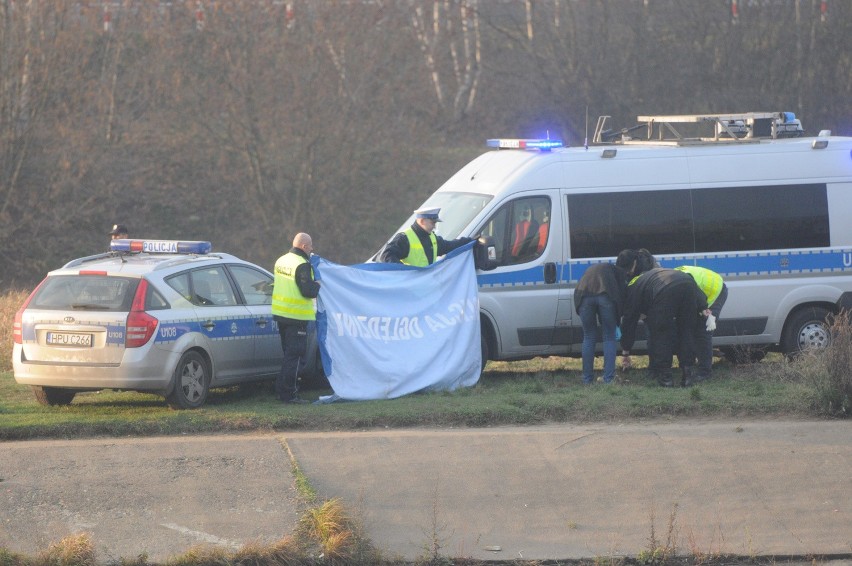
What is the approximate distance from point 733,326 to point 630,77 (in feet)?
57.2

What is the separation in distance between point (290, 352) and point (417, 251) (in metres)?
1.92

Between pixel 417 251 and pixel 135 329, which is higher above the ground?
pixel 417 251

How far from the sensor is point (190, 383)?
9.98 meters

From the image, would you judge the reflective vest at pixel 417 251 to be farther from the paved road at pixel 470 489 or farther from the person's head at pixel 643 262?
the paved road at pixel 470 489

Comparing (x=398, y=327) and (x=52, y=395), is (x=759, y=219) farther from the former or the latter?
(x=52, y=395)

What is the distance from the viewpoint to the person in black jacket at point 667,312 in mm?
10695

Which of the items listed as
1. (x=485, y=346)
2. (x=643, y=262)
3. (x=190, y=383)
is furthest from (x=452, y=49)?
(x=190, y=383)

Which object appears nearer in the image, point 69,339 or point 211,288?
point 69,339

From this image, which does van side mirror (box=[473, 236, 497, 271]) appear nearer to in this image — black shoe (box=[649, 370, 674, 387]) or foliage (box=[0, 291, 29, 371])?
black shoe (box=[649, 370, 674, 387])

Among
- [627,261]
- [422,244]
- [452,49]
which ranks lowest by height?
[627,261]

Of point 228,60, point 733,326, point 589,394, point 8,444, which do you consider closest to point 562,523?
point 589,394

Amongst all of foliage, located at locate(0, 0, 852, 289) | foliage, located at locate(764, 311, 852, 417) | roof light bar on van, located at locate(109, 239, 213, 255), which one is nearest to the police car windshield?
roof light bar on van, located at locate(109, 239, 213, 255)

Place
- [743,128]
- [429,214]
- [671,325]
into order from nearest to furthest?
1. [671,325]
2. [429,214]
3. [743,128]

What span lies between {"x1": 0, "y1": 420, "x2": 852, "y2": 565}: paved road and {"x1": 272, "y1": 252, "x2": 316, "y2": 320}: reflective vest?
1621 millimetres
